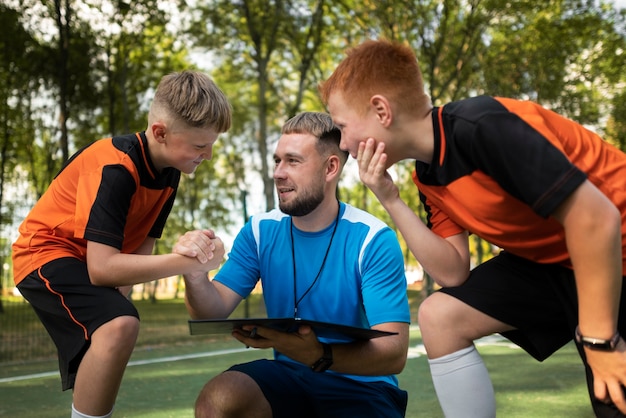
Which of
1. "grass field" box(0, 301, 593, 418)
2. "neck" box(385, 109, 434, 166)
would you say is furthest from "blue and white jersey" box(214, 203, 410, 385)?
"grass field" box(0, 301, 593, 418)

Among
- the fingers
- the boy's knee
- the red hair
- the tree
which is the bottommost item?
the boy's knee

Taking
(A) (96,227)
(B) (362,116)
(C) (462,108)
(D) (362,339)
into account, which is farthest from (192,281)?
(C) (462,108)

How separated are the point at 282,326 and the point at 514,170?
1069 millimetres

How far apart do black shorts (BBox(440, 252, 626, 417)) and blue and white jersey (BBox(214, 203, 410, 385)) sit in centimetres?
50

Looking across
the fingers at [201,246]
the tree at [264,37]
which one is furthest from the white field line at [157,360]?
the tree at [264,37]

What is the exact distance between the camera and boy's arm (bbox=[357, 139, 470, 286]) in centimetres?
274

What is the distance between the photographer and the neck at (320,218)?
12.0 ft

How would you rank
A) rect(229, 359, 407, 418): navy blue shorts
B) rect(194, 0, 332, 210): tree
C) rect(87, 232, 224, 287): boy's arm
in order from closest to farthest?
rect(87, 232, 224, 287): boy's arm
rect(229, 359, 407, 418): navy blue shorts
rect(194, 0, 332, 210): tree

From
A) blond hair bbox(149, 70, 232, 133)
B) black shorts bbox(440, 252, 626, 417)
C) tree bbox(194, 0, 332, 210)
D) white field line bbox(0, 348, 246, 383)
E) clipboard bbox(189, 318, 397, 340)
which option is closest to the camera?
clipboard bbox(189, 318, 397, 340)

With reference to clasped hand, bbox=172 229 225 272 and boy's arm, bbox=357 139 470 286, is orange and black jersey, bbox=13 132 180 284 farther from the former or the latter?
boy's arm, bbox=357 139 470 286

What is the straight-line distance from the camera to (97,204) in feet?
10.9

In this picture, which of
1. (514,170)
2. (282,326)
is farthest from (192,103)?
(514,170)

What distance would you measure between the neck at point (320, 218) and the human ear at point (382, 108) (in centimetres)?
98

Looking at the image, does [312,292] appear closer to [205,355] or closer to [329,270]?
[329,270]
